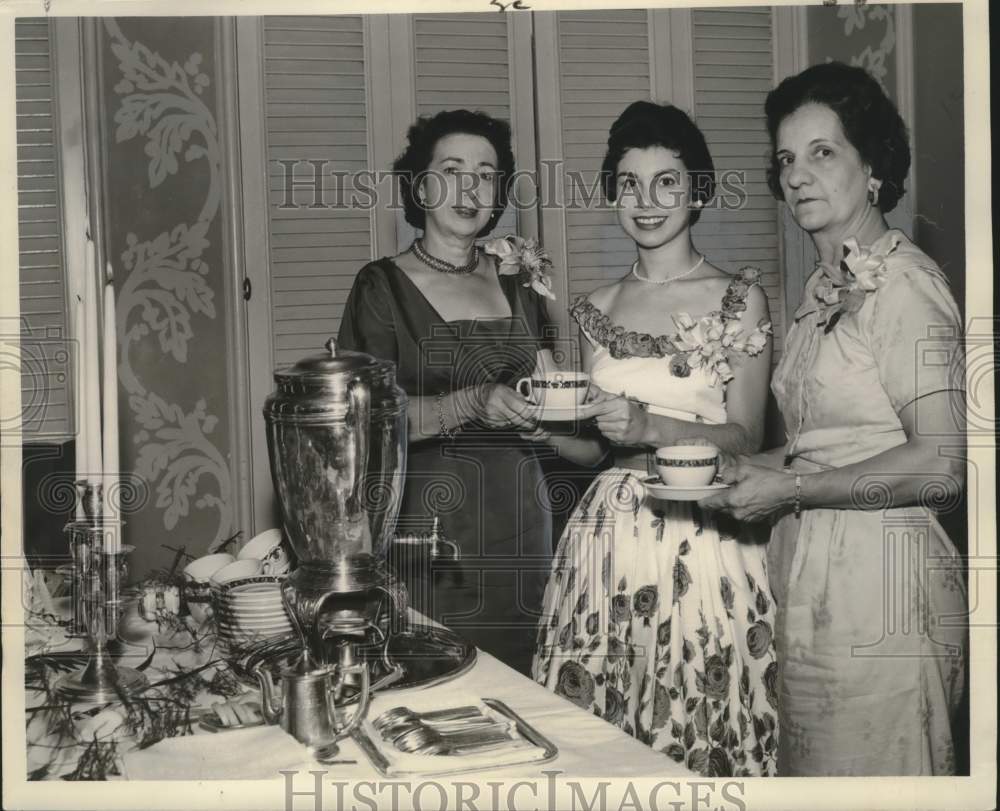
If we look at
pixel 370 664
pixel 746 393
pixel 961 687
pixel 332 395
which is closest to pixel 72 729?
pixel 370 664

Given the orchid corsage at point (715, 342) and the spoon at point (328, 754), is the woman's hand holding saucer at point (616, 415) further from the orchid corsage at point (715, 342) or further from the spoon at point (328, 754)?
the spoon at point (328, 754)

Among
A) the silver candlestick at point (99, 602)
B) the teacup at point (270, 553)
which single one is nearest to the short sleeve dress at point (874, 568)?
the teacup at point (270, 553)

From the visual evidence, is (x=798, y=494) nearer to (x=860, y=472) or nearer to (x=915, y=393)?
(x=860, y=472)

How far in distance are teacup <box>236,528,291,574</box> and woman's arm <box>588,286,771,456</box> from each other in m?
0.46

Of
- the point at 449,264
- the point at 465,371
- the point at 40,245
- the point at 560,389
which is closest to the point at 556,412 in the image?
the point at 560,389

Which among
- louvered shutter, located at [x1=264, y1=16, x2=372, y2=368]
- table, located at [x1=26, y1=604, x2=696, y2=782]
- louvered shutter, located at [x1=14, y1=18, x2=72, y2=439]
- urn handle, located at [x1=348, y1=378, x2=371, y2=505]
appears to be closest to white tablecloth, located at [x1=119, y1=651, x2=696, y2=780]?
table, located at [x1=26, y1=604, x2=696, y2=782]

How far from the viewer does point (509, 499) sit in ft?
5.08

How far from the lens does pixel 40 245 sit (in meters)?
1.52

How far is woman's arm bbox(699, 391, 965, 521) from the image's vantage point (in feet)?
4.32

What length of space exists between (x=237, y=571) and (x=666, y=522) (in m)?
0.59

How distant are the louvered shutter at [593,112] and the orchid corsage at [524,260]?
37mm

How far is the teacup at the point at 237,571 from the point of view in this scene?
4.15 ft

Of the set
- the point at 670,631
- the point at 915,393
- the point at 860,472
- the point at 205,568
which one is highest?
the point at 915,393

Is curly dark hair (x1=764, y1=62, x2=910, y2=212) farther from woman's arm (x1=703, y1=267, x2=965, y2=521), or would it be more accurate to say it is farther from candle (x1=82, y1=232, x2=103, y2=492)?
candle (x1=82, y1=232, x2=103, y2=492)
